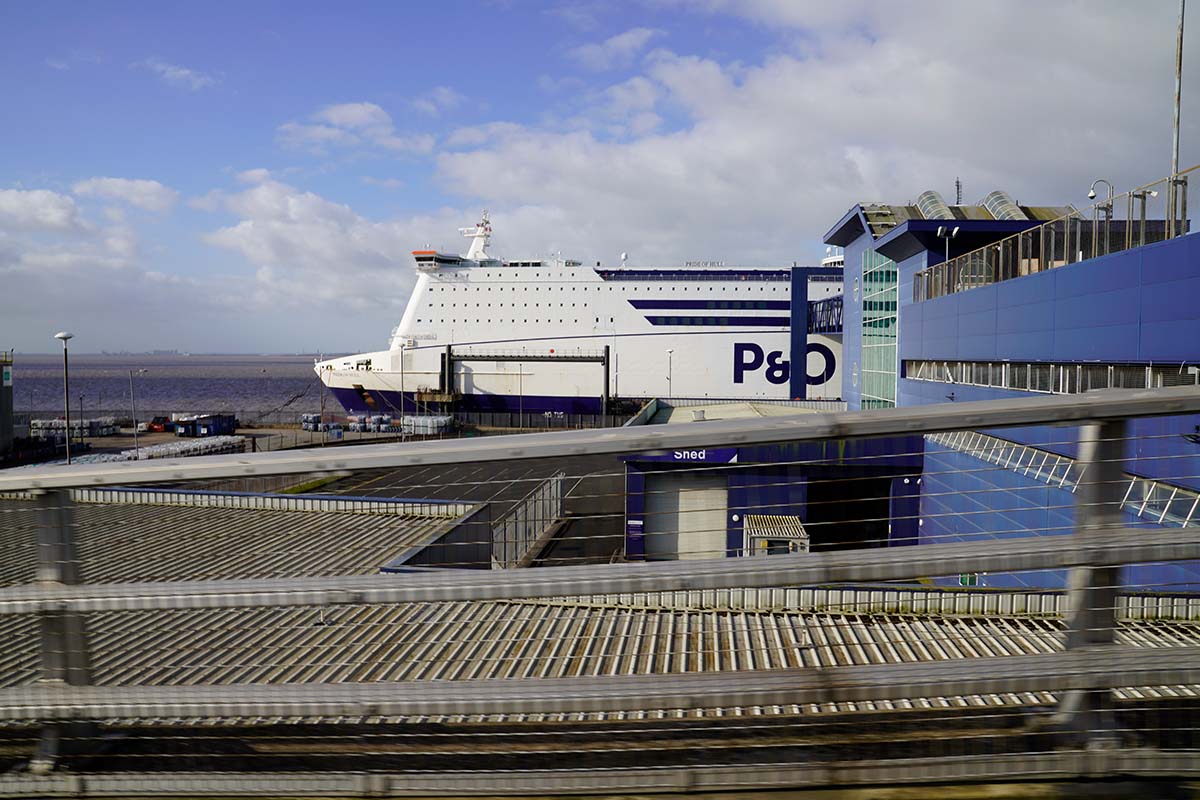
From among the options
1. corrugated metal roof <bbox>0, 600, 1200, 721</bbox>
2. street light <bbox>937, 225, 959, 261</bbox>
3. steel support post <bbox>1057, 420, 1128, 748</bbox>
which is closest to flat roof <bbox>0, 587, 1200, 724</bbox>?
corrugated metal roof <bbox>0, 600, 1200, 721</bbox>

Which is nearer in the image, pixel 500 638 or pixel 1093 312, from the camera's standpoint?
pixel 500 638

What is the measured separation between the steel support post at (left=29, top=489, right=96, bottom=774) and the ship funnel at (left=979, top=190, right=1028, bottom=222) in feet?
60.9

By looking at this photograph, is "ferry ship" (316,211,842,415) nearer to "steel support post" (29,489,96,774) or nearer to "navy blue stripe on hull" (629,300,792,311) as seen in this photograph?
"navy blue stripe on hull" (629,300,792,311)

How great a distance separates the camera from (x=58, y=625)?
1834 millimetres

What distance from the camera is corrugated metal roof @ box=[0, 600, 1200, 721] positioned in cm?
352

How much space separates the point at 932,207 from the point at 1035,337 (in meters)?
9.23

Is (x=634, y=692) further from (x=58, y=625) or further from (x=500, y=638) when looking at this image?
(x=500, y=638)

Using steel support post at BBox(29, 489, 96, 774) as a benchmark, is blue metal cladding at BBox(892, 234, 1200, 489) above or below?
above

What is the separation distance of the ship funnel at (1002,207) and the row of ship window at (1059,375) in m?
3.99

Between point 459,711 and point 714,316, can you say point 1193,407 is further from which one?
point 714,316

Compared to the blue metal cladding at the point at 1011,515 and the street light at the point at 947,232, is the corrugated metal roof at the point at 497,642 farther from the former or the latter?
A: the street light at the point at 947,232

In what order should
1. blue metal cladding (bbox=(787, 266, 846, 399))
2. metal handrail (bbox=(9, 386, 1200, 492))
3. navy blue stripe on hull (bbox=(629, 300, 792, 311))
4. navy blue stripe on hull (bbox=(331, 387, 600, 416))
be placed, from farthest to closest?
navy blue stripe on hull (bbox=(331, 387, 600, 416))
navy blue stripe on hull (bbox=(629, 300, 792, 311))
blue metal cladding (bbox=(787, 266, 846, 399))
metal handrail (bbox=(9, 386, 1200, 492))

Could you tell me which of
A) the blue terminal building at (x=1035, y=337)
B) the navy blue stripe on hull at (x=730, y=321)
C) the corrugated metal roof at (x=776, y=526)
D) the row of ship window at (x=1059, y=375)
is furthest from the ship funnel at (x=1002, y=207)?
the navy blue stripe on hull at (x=730, y=321)

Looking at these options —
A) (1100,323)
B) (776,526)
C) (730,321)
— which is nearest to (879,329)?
(776,526)
